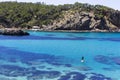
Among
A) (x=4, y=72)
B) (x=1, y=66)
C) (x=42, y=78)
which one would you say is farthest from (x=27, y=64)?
(x=42, y=78)

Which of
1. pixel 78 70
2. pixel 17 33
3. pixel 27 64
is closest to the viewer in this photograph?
pixel 78 70

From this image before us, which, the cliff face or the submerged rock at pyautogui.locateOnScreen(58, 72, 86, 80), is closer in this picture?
the submerged rock at pyautogui.locateOnScreen(58, 72, 86, 80)

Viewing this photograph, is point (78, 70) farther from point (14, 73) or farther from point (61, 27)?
point (61, 27)

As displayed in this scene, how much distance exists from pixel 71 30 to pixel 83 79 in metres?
150

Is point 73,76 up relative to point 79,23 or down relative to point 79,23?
up

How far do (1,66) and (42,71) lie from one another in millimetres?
8007

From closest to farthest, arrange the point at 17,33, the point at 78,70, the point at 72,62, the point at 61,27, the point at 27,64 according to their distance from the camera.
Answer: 1. the point at 78,70
2. the point at 27,64
3. the point at 72,62
4. the point at 17,33
5. the point at 61,27

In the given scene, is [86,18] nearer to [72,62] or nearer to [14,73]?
[72,62]

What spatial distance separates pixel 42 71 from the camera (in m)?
A: 47.6

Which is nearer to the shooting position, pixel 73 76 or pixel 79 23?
pixel 73 76

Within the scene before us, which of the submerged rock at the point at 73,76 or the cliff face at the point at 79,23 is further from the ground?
the submerged rock at the point at 73,76

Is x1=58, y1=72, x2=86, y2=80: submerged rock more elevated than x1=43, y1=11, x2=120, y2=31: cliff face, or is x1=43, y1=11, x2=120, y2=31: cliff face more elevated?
x1=58, y1=72, x2=86, y2=80: submerged rock

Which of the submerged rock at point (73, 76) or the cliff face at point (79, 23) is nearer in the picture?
the submerged rock at point (73, 76)

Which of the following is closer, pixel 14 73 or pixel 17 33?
pixel 14 73
